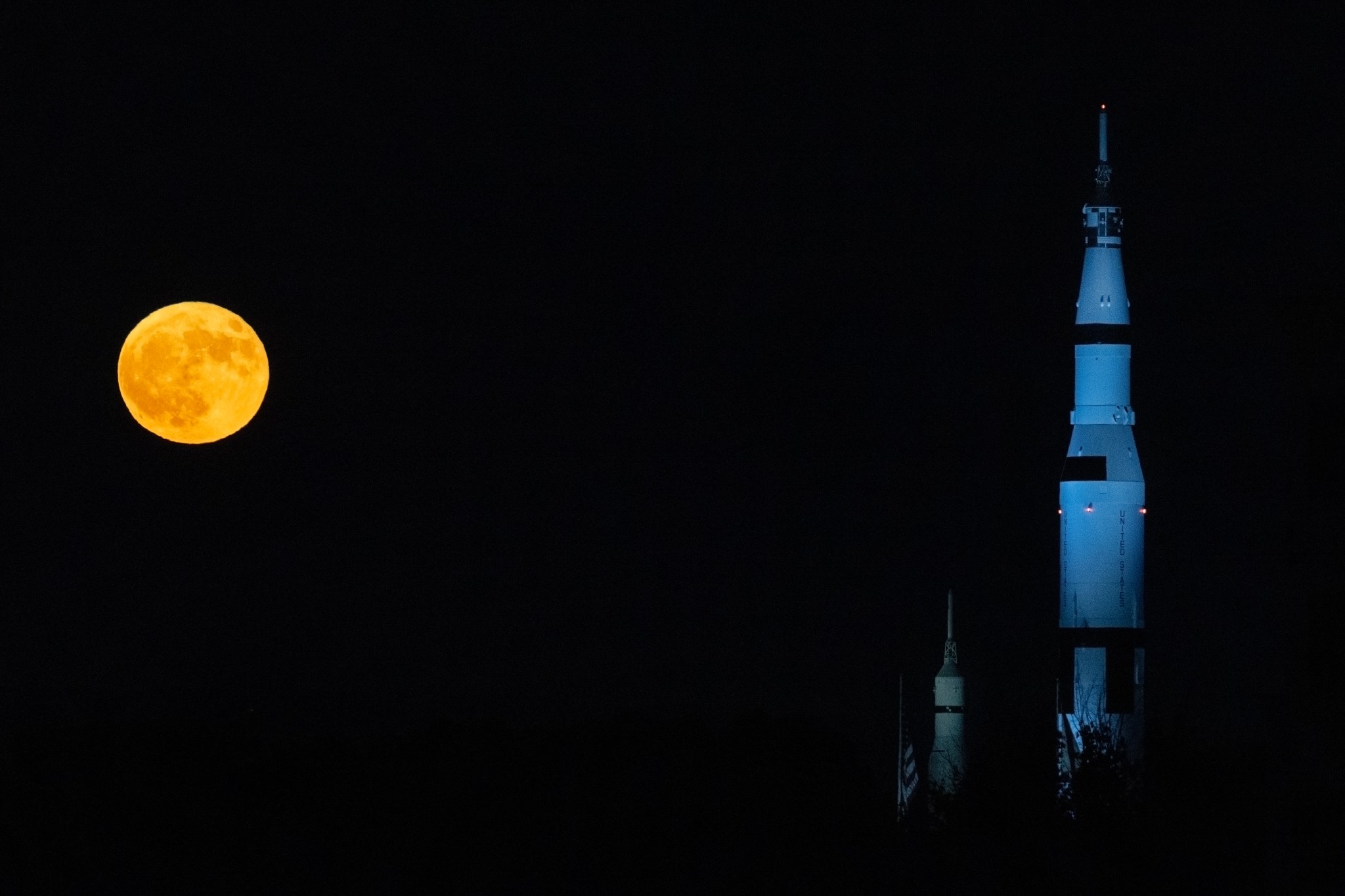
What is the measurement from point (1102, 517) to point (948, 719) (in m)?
16.7

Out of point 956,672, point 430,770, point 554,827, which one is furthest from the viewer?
point 956,672

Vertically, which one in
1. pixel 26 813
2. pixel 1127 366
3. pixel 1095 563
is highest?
pixel 1127 366

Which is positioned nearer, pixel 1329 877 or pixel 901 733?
pixel 1329 877

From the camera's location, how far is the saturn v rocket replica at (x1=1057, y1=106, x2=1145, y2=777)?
8575 cm

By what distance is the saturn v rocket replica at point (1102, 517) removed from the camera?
281 ft

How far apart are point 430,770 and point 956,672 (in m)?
25.6

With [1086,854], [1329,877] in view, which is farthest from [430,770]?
[1329,877]

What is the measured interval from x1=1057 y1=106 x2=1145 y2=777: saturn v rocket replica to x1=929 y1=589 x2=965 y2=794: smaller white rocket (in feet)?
22.9

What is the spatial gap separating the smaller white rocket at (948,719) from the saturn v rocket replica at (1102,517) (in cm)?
699

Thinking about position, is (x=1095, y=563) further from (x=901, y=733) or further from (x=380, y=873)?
(x=380, y=873)

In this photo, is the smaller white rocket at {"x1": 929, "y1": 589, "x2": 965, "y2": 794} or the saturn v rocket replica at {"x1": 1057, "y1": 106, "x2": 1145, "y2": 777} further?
the smaller white rocket at {"x1": 929, "y1": 589, "x2": 965, "y2": 794}

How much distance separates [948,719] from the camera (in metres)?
100

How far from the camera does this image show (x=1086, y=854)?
5431 cm

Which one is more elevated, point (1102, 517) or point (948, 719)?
point (1102, 517)
